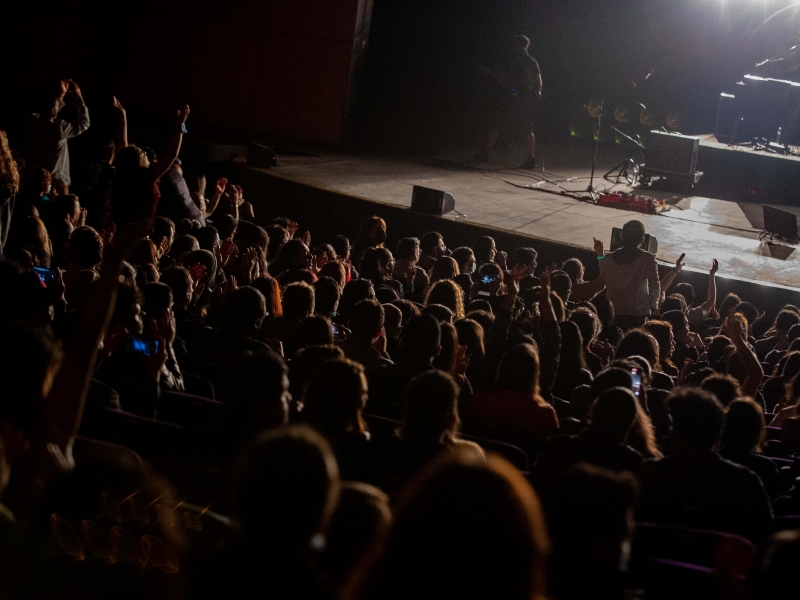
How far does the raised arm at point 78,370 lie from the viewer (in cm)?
219

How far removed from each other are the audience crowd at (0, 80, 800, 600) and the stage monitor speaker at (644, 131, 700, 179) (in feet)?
26.2

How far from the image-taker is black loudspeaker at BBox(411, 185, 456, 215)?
8.95m

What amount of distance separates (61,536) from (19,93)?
12.9 m

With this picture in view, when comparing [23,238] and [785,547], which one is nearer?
[785,547]

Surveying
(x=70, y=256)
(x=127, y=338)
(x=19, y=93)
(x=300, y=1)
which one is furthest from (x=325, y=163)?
(x=127, y=338)

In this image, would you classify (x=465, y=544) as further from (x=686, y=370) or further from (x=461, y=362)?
(x=686, y=370)

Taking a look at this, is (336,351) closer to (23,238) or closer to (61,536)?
(61,536)

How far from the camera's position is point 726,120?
53.6 feet

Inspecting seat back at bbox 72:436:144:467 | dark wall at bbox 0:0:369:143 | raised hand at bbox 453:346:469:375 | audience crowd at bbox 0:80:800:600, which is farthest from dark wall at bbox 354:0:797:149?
seat back at bbox 72:436:144:467

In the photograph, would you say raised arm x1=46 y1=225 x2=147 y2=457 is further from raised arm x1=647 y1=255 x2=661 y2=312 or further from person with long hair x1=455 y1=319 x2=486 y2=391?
raised arm x1=647 y1=255 x2=661 y2=312

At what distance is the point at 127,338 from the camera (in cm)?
332

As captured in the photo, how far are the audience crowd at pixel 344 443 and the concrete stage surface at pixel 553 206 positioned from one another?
3.25 meters

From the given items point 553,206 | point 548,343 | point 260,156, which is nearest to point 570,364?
point 548,343

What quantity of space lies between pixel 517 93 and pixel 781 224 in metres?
4.93
